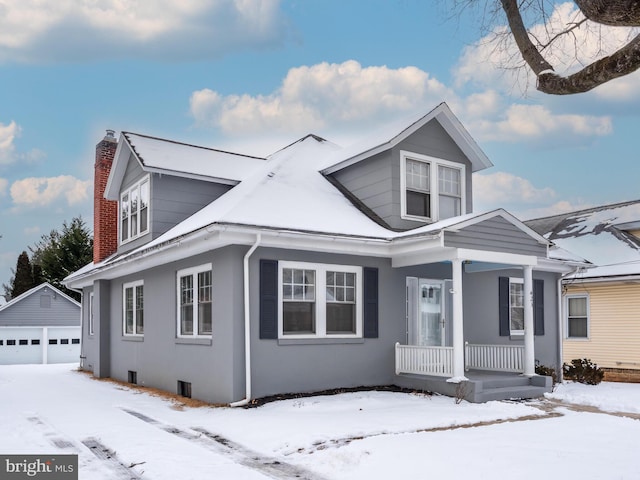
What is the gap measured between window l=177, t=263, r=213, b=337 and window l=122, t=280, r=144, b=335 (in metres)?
2.89

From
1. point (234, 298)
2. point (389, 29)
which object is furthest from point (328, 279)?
point (389, 29)

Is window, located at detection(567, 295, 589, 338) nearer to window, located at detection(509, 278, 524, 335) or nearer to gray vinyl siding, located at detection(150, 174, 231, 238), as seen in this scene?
window, located at detection(509, 278, 524, 335)

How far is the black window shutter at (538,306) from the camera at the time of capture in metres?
16.3

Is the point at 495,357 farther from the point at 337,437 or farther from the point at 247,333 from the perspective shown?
the point at 337,437

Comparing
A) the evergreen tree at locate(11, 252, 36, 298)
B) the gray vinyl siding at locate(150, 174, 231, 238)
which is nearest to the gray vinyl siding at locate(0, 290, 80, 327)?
the evergreen tree at locate(11, 252, 36, 298)

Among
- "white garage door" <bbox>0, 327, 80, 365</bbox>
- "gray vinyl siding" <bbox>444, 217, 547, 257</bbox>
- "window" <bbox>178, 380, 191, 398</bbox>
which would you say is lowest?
"white garage door" <bbox>0, 327, 80, 365</bbox>

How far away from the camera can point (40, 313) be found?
113ft

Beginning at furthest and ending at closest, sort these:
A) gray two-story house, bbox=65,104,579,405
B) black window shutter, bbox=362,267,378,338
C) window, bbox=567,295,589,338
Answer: window, bbox=567,295,589,338 < black window shutter, bbox=362,267,378,338 < gray two-story house, bbox=65,104,579,405

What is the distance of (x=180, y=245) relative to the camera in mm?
11945

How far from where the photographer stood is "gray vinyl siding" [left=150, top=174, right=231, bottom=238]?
50.8 feet

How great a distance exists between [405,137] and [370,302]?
152 inches

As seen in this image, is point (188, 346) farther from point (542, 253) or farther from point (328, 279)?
point (542, 253)

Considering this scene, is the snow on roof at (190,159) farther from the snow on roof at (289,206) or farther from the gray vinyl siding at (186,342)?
the gray vinyl siding at (186,342)

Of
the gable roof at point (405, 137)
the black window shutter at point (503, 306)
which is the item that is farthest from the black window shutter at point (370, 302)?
the black window shutter at point (503, 306)
